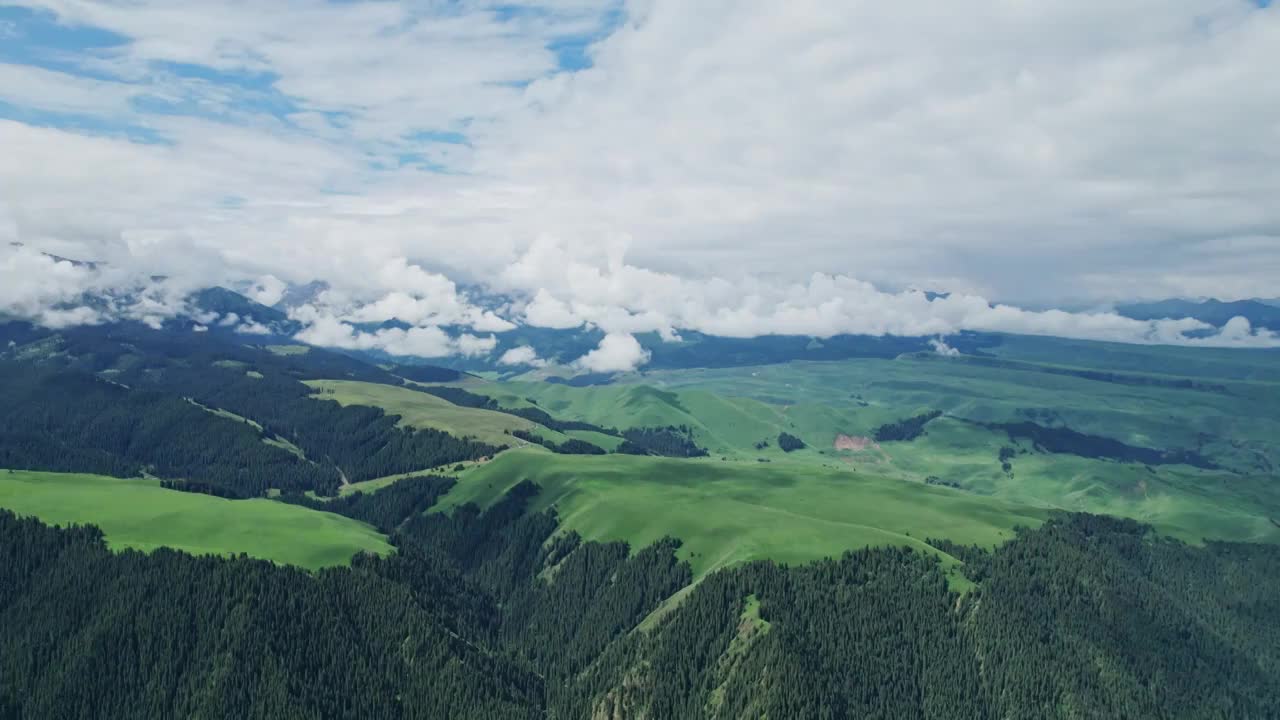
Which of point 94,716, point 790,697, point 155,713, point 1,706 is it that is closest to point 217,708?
point 155,713

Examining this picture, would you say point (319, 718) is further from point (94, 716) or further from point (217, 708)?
point (94, 716)

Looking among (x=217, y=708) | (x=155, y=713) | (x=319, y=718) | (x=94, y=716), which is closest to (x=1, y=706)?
(x=94, y=716)

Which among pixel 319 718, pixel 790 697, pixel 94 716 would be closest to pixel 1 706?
pixel 94 716

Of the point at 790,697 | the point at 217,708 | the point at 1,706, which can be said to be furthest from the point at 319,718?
the point at 790,697

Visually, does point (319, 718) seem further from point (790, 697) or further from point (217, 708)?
point (790, 697)

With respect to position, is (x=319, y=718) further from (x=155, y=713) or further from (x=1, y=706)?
(x=1, y=706)

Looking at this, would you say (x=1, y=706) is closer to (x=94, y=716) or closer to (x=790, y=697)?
(x=94, y=716)
